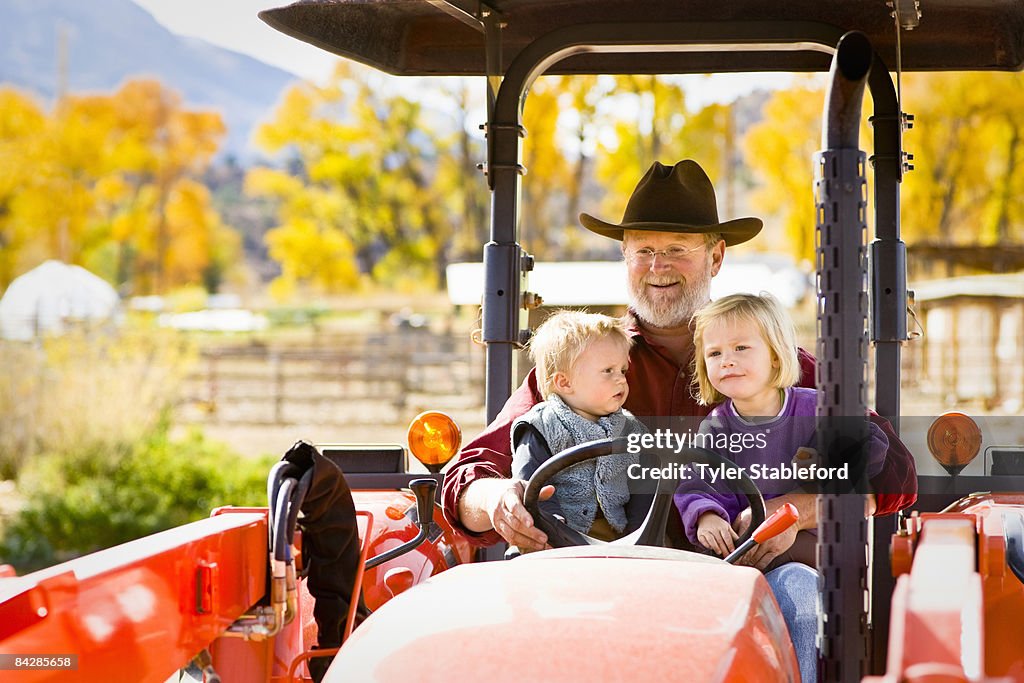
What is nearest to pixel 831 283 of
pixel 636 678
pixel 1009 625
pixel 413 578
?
pixel 636 678

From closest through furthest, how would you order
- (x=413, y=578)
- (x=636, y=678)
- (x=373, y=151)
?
(x=636, y=678), (x=413, y=578), (x=373, y=151)

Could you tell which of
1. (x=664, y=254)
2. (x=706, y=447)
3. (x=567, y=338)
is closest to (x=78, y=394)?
(x=664, y=254)

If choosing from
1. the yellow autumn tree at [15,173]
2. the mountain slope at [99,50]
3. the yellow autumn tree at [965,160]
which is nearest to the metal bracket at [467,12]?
the yellow autumn tree at [965,160]

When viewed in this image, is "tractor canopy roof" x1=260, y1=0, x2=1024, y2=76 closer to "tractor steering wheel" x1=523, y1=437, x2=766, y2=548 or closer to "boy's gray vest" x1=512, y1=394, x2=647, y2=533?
"boy's gray vest" x1=512, y1=394, x2=647, y2=533

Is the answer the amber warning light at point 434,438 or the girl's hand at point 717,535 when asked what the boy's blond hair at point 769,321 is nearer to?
the girl's hand at point 717,535

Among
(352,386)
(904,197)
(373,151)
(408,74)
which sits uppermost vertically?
(373,151)

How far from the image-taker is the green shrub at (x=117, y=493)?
398 inches

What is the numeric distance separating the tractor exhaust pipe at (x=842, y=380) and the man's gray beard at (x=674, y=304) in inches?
56.2

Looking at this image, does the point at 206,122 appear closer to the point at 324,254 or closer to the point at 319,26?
the point at 324,254

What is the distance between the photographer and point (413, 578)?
3.16m

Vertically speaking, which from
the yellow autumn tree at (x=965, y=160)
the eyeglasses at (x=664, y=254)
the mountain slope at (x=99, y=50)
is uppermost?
the mountain slope at (x=99, y=50)

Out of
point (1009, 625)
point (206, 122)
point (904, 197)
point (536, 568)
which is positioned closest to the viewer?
point (536, 568)

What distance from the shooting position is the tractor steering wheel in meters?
2.30

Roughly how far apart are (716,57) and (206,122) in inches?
1015
